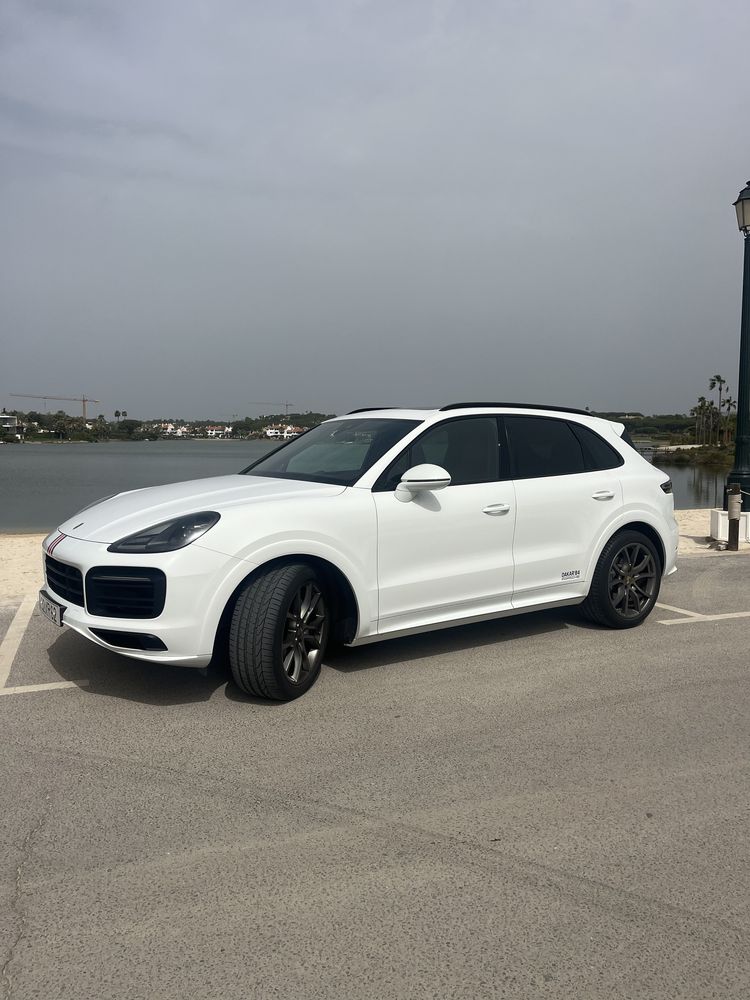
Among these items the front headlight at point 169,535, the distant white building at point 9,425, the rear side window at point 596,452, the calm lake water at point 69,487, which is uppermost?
the distant white building at point 9,425

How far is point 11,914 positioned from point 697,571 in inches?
319

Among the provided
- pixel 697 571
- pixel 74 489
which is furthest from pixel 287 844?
pixel 74 489

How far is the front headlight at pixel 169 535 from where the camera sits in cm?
439

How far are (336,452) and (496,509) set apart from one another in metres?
1.15

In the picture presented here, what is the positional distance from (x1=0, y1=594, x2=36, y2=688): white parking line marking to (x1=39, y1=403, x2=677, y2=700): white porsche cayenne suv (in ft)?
2.37

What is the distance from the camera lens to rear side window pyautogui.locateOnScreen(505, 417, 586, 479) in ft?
19.2

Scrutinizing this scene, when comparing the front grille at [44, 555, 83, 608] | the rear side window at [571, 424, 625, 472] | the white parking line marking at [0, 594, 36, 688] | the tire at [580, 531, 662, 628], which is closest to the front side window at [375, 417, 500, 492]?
the rear side window at [571, 424, 625, 472]

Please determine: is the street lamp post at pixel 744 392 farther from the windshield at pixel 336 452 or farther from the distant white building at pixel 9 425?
the distant white building at pixel 9 425

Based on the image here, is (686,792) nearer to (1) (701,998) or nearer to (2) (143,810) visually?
(1) (701,998)

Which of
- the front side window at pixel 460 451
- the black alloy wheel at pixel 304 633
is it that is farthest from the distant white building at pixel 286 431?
the black alloy wheel at pixel 304 633

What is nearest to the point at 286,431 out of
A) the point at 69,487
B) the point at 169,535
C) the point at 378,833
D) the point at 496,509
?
the point at 496,509

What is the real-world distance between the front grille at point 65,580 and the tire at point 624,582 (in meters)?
3.66

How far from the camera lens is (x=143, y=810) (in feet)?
11.1

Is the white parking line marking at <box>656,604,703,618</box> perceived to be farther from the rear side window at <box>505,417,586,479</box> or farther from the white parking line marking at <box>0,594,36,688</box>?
the white parking line marking at <box>0,594,36,688</box>
